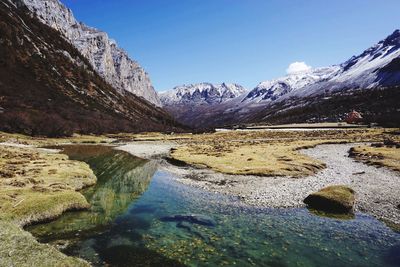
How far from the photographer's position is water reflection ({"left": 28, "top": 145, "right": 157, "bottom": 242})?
76.1 feet

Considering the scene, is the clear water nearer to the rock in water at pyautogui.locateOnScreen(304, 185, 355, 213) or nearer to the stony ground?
the rock in water at pyautogui.locateOnScreen(304, 185, 355, 213)

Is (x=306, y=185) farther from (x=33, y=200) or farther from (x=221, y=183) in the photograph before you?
(x=33, y=200)

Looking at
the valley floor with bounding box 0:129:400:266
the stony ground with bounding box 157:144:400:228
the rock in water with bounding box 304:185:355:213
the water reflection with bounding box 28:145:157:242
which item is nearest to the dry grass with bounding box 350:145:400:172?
the valley floor with bounding box 0:129:400:266

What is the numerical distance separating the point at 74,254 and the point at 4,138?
78368 mm

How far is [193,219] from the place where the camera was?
1022 inches

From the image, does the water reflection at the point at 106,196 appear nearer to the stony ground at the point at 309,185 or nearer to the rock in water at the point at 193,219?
the rock in water at the point at 193,219

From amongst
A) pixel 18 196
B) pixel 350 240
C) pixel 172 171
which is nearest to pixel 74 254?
pixel 18 196

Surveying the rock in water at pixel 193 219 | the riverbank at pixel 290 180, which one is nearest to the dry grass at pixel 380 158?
the riverbank at pixel 290 180

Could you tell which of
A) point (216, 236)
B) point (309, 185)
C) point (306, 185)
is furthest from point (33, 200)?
point (309, 185)

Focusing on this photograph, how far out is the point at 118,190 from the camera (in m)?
36.8

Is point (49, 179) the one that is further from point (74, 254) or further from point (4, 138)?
point (4, 138)

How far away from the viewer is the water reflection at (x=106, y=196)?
23.2 metres

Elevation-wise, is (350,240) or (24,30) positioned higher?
(24,30)

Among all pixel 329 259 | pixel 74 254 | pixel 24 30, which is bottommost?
pixel 74 254
